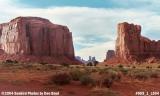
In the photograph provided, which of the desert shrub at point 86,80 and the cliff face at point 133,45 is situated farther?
the cliff face at point 133,45

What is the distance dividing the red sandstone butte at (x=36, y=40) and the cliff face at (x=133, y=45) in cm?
1702

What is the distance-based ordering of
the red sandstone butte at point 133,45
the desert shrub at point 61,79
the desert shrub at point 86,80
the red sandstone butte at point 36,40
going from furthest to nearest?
the red sandstone butte at point 36,40 < the red sandstone butte at point 133,45 < the desert shrub at point 86,80 < the desert shrub at point 61,79

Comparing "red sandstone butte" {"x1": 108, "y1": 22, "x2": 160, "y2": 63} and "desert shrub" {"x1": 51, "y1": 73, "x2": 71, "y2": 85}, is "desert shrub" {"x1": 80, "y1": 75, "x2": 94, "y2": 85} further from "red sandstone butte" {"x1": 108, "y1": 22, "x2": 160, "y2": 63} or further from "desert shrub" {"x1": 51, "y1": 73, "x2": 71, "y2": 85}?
"red sandstone butte" {"x1": 108, "y1": 22, "x2": 160, "y2": 63}

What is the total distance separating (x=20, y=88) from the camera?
62.6 feet

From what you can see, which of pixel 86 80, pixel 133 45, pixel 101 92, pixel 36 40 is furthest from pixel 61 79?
pixel 36 40

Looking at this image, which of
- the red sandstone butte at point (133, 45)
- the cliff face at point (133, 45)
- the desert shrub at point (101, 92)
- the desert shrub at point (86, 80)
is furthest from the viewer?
the cliff face at point (133, 45)

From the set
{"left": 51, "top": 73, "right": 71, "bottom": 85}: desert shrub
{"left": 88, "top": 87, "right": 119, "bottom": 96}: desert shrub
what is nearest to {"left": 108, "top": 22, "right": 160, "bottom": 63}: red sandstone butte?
{"left": 51, "top": 73, "right": 71, "bottom": 85}: desert shrub

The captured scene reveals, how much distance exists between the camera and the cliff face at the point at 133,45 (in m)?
126

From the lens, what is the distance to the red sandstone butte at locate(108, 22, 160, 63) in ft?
411

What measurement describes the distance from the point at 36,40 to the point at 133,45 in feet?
112

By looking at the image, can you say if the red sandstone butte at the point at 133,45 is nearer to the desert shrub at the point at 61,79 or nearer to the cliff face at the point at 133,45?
the cliff face at the point at 133,45

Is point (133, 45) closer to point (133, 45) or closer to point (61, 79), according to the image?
point (133, 45)

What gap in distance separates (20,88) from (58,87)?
7.17ft

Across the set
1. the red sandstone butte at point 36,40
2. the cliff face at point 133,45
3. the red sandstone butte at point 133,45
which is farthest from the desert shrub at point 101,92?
the cliff face at point 133,45
